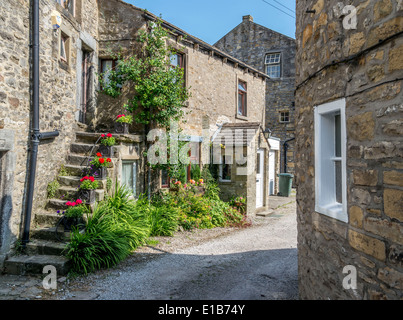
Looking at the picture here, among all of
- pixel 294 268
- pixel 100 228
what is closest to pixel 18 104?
pixel 100 228

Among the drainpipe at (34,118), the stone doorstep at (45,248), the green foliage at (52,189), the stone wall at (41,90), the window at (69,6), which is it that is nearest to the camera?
the stone wall at (41,90)

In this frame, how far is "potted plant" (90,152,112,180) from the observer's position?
7.16m

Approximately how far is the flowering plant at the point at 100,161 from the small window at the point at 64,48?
2.52m

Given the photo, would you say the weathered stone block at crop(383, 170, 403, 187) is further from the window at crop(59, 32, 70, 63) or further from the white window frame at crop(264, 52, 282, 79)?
the white window frame at crop(264, 52, 282, 79)

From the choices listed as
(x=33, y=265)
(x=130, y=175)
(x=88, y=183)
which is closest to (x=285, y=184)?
(x=130, y=175)

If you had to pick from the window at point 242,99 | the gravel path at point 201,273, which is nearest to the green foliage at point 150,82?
the gravel path at point 201,273

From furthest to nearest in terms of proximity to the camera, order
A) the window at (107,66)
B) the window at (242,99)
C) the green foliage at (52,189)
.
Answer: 1. the window at (242,99)
2. the window at (107,66)
3. the green foliage at (52,189)

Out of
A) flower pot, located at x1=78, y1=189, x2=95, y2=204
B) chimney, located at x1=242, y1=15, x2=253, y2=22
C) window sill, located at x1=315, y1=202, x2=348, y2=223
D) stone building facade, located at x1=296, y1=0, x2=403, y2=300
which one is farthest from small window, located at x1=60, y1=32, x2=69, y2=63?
chimney, located at x1=242, y1=15, x2=253, y2=22

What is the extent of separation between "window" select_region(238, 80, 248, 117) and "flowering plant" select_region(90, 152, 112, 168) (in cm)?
777

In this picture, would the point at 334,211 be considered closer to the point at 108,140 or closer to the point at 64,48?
the point at 108,140

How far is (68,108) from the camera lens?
7875mm

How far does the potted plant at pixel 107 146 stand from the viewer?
25.1 ft

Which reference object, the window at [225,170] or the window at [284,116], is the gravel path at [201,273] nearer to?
the window at [225,170]

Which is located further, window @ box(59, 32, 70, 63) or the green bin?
the green bin
